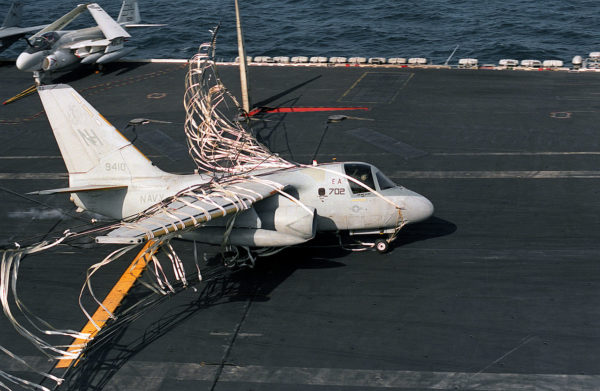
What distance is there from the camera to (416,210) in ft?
82.3

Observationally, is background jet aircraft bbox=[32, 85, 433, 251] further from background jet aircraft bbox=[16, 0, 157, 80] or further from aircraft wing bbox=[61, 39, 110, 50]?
aircraft wing bbox=[61, 39, 110, 50]

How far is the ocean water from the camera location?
2847 inches

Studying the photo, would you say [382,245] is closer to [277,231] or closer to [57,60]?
[277,231]

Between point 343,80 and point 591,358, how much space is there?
102 feet

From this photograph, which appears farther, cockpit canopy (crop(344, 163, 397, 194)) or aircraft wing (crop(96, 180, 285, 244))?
cockpit canopy (crop(344, 163, 397, 194))

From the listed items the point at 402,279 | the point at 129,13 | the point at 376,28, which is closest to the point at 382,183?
the point at 402,279

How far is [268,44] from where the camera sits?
77.2 metres

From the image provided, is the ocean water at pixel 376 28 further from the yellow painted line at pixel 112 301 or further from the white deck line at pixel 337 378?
the white deck line at pixel 337 378

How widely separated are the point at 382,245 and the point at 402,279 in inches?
81.9

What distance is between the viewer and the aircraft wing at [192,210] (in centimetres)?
1991

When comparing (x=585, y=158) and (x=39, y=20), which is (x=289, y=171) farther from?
(x=39, y=20)

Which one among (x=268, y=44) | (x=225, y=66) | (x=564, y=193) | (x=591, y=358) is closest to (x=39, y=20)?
(x=268, y=44)

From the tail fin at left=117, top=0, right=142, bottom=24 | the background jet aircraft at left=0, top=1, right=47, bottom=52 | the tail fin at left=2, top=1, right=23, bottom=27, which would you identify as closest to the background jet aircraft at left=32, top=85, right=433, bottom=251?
the background jet aircraft at left=0, top=1, right=47, bottom=52

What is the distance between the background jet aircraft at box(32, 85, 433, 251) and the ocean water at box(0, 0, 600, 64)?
1828 inches
